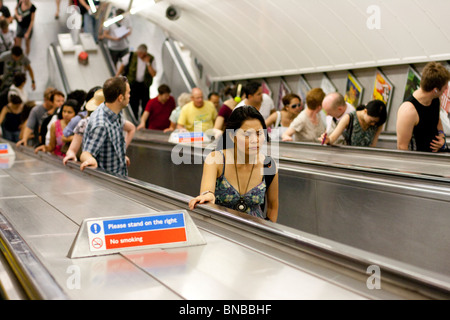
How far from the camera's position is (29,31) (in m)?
17.4

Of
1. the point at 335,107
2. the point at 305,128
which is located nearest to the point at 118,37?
the point at 305,128

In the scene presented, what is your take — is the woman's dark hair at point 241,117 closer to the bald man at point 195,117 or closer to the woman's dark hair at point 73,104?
the woman's dark hair at point 73,104

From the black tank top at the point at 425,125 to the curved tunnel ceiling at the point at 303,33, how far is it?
2929 mm

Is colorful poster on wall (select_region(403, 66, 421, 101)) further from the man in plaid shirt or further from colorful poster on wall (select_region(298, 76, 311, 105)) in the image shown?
the man in plaid shirt

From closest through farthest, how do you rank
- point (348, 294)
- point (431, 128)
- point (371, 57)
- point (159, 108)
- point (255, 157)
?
point (348, 294), point (255, 157), point (431, 128), point (371, 57), point (159, 108)

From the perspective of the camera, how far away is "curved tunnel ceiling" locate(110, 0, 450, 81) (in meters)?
7.21

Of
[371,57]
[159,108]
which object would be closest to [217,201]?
[371,57]

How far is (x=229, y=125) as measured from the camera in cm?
319

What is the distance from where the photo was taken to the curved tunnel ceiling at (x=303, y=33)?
23.6 feet

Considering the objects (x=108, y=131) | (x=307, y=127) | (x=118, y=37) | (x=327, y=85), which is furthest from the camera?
(x=118, y=37)

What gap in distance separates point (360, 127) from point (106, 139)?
9.03 feet

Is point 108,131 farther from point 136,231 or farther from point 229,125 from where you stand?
point 136,231

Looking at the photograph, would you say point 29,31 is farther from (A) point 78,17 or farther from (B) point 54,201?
(B) point 54,201

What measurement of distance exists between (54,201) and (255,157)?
1.56 metres
